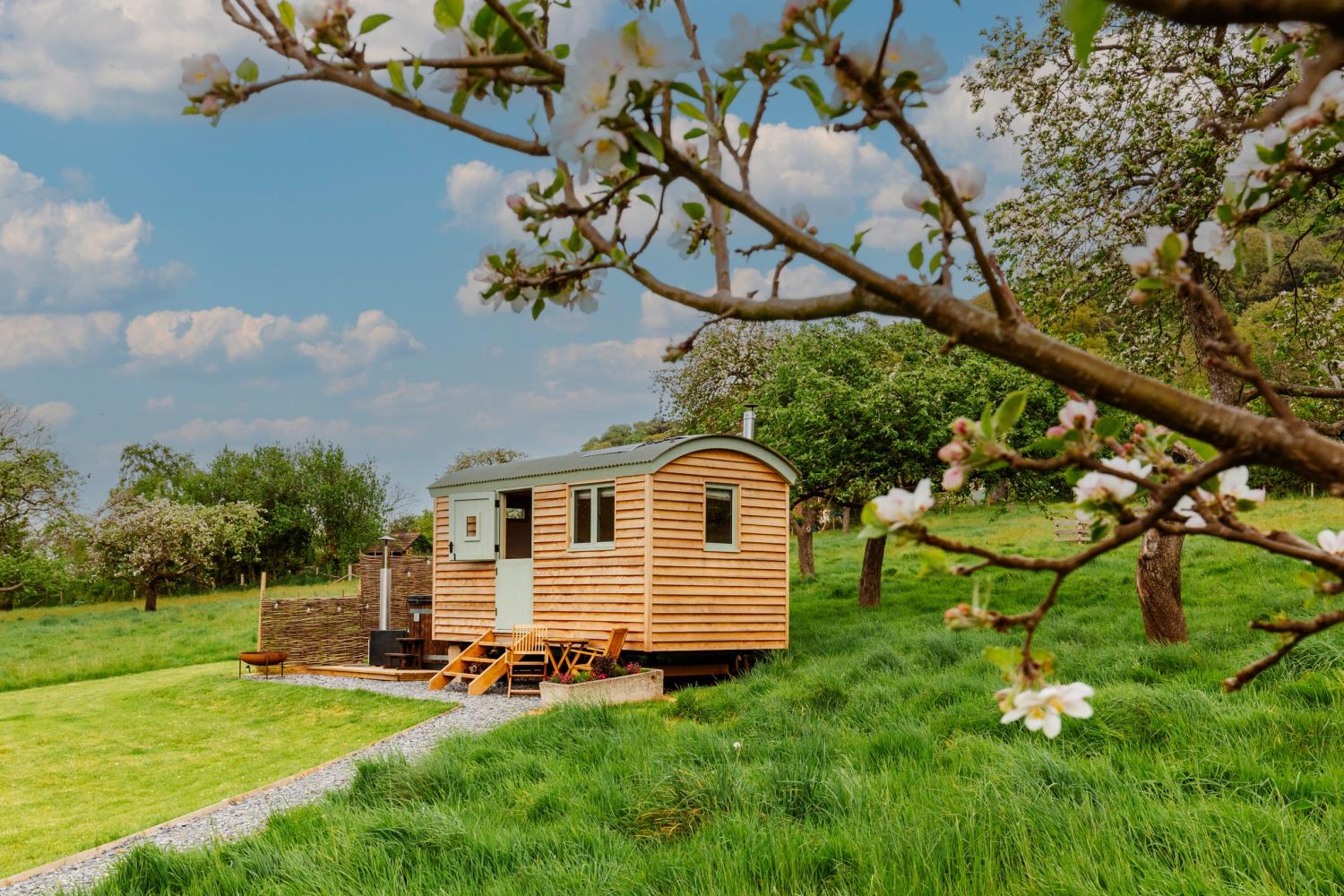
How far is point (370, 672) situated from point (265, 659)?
1876mm

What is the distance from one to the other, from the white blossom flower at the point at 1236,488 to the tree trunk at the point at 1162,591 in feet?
28.3

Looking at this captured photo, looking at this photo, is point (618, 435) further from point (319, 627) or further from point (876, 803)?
point (876, 803)

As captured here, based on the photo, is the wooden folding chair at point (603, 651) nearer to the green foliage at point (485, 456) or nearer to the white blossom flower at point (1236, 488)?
the white blossom flower at point (1236, 488)

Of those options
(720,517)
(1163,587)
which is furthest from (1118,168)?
(720,517)

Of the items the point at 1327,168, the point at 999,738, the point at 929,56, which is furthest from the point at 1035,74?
the point at 929,56

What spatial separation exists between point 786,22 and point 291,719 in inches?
503

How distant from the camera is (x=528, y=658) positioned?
13.8 metres

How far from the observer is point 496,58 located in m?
1.17

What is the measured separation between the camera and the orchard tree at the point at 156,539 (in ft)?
102

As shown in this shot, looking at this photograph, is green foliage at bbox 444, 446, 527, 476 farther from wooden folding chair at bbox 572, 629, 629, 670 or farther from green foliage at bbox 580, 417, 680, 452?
wooden folding chair at bbox 572, 629, 629, 670

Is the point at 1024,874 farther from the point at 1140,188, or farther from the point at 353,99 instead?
the point at 1140,188

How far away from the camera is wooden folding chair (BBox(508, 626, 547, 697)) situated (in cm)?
1312

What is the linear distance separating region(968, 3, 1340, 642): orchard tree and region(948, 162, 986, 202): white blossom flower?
815cm

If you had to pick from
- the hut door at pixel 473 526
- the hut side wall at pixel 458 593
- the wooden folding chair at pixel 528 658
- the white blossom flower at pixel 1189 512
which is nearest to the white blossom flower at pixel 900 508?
the white blossom flower at pixel 1189 512
